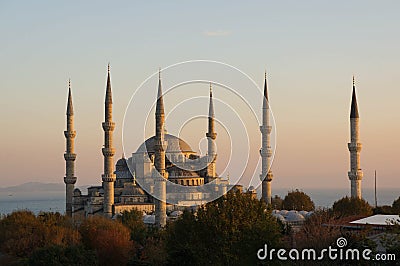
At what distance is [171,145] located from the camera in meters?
51.4

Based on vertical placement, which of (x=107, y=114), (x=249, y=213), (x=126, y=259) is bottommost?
(x=126, y=259)

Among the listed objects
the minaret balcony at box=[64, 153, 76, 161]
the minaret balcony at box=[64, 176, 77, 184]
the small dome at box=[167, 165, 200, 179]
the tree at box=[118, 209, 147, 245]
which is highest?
the minaret balcony at box=[64, 153, 76, 161]

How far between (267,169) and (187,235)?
22440mm

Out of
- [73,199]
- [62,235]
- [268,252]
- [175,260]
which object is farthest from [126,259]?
[73,199]

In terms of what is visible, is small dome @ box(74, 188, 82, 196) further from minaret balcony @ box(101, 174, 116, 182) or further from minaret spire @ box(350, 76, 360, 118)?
minaret spire @ box(350, 76, 360, 118)

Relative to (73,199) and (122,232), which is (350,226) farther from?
(73,199)

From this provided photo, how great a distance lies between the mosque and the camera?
41781 millimetres

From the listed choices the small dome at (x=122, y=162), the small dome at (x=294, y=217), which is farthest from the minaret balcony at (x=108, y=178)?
the small dome at (x=294, y=217)

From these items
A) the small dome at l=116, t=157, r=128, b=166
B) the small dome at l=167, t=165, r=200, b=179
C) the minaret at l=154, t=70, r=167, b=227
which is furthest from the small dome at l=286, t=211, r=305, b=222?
the small dome at l=116, t=157, r=128, b=166

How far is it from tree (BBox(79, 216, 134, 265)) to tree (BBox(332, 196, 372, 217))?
13.9 meters

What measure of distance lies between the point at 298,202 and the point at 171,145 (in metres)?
11.2

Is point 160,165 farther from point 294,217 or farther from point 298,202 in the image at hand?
point 298,202

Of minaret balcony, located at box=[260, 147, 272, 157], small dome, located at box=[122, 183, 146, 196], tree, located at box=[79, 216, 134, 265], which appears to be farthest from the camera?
small dome, located at box=[122, 183, 146, 196]

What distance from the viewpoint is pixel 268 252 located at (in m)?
20.4
